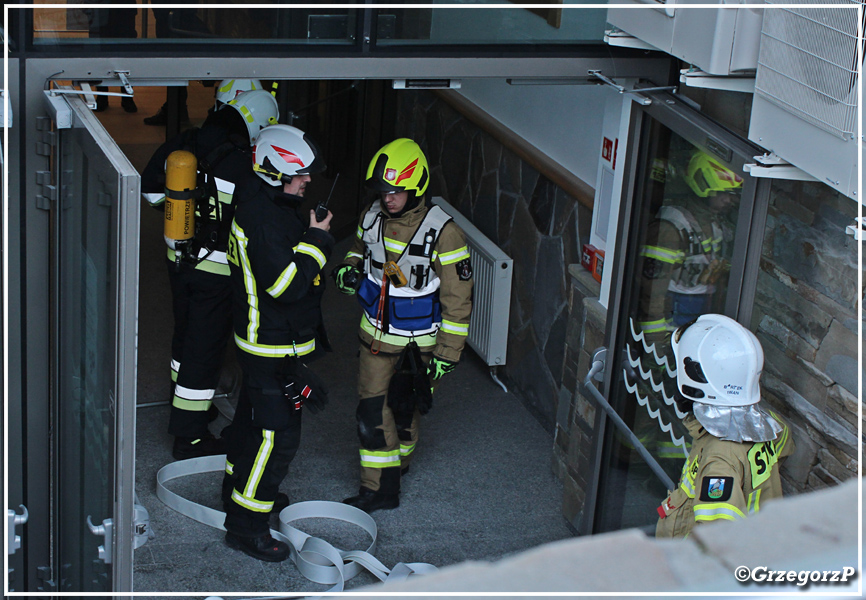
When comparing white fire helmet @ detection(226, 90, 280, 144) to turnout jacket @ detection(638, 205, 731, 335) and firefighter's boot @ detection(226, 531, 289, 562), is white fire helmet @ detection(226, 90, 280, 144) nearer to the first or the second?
firefighter's boot @ detection(226, 531, 289, 562)

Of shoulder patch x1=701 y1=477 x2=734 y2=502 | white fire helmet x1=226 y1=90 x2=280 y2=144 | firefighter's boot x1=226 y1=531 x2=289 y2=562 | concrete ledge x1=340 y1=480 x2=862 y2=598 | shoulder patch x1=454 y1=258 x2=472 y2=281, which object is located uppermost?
concrete ledge x1=340 y1=480 x2=862 y2=598

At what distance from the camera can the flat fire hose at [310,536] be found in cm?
466

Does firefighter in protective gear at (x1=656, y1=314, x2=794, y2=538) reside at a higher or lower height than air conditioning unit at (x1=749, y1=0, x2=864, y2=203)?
lower

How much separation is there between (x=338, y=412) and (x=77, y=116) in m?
3.29

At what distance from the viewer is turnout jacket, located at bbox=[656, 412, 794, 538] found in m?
3.15

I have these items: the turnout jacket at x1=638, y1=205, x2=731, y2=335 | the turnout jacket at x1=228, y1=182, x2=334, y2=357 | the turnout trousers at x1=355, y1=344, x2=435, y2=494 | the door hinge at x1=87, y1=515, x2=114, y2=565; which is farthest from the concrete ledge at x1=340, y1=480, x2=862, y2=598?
the turnout trousers at x1=355, y1=344, x2=435, y2=494

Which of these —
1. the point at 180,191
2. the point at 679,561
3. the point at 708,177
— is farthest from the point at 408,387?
the point at 679,561

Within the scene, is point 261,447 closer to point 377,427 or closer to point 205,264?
point 377,427

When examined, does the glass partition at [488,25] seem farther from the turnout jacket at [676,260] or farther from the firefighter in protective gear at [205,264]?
the firefighter in protective gear at [205,264]

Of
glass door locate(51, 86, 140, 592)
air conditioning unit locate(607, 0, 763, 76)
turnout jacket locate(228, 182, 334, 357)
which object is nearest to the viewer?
glass door locate(51, 86, 140, 592)

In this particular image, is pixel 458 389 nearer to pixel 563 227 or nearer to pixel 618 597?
pixel 563 227

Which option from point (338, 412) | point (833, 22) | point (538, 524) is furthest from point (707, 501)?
point (338, 412)

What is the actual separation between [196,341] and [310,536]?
130 centimetres

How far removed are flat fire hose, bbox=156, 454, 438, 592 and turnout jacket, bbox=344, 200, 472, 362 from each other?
91cm
